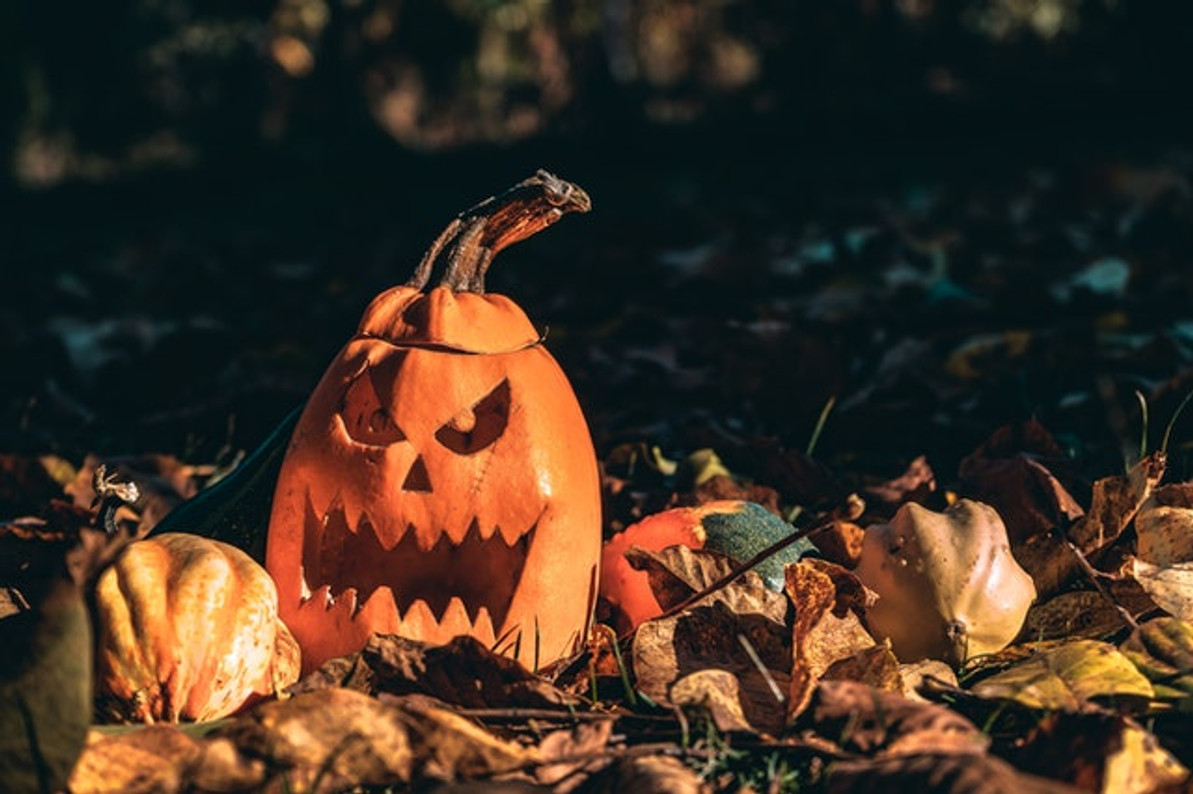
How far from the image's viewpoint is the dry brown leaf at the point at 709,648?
198 centimetres

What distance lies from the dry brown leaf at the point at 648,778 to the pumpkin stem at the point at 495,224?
888mm

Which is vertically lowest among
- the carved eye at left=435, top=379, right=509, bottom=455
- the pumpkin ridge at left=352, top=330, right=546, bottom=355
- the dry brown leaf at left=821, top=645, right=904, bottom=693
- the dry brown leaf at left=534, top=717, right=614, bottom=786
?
the dry brown leaf at left=821, top=645, right=904, bottom=693

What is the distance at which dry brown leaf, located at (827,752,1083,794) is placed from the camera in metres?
1.41

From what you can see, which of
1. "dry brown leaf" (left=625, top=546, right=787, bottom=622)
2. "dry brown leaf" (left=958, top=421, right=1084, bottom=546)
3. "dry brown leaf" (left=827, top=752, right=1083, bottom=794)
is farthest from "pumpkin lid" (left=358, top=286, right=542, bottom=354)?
"dry brown leaf" (left=958, top=421, right=1084, bottom=546)

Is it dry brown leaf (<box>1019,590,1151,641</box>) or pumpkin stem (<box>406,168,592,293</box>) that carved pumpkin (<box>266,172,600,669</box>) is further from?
dry brown leaf (<box>1019,590,1151,641</box>)

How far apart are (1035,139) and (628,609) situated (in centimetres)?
670

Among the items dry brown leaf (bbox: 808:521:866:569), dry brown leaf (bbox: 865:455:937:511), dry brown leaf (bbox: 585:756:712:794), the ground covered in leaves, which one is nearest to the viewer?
dry brown leaf (bbox: 585:756:712:794)

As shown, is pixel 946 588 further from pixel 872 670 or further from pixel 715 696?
pixel 715 696

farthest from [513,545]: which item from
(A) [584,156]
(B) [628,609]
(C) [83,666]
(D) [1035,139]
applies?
(D) [1035,139]

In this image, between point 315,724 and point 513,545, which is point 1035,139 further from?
point 315,724

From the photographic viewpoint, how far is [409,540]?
6.84ft

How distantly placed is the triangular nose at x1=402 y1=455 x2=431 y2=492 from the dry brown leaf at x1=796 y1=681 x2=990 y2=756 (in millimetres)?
660

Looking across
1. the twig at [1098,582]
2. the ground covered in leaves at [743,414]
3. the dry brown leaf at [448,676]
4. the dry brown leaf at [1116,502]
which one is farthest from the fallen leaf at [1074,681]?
the dry brown leaf at [448,676]

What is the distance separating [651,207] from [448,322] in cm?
542
